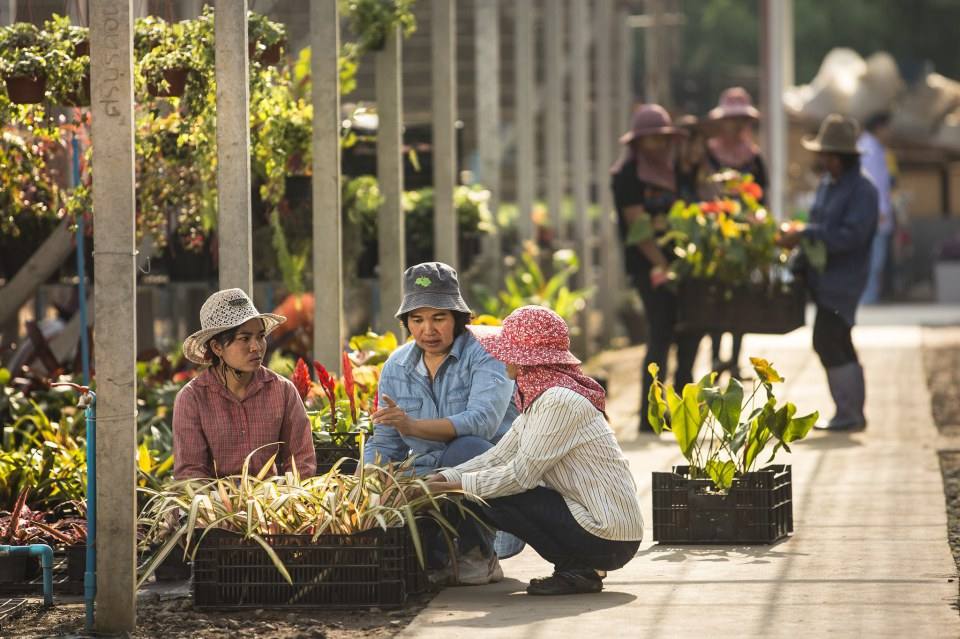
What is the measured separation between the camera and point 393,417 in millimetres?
6723

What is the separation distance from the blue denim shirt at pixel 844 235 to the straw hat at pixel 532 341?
4734mm

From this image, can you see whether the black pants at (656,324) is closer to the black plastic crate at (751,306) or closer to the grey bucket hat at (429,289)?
the black plastic crate at (751,306)

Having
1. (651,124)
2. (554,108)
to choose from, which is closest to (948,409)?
(651,124)

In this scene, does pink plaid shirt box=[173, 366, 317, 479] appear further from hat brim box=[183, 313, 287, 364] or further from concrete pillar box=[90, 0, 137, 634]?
concrete pillar box=[90, 0, 137, 634]

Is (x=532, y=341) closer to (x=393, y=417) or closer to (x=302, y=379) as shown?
(x=393, y=417)

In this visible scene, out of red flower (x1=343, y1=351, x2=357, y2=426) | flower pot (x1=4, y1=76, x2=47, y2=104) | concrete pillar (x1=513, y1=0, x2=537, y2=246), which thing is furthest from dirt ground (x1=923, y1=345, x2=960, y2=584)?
flower pot (x1=4, y1=76, x2=47, y2=104)

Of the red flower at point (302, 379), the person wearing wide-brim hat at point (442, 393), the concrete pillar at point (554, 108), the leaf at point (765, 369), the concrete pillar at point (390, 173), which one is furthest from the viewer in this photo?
the concrete pillar at point (554, 108)

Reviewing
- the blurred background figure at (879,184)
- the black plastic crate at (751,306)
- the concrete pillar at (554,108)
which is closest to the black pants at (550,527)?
the black plastic crate at (751,306)

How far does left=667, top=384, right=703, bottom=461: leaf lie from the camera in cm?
750

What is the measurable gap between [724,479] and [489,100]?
6832 millimetres

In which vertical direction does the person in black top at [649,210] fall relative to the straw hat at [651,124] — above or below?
below

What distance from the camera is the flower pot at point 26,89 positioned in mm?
7664

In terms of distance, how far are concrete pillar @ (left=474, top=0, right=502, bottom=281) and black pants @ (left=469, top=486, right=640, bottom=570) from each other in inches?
283

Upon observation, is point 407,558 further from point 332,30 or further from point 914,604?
point 332,30
